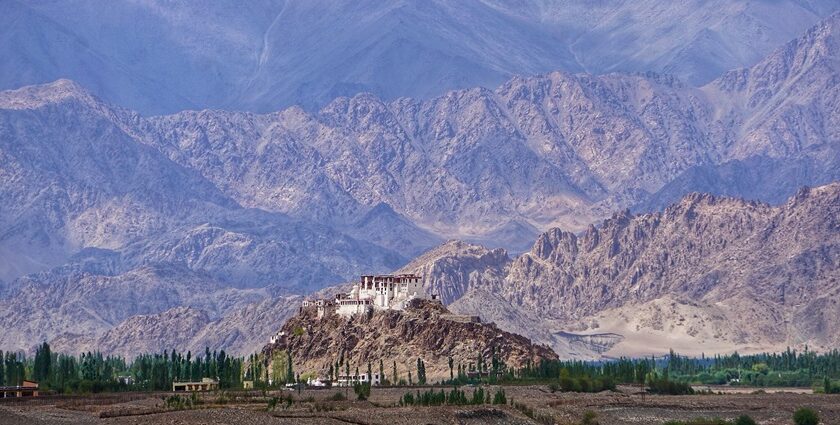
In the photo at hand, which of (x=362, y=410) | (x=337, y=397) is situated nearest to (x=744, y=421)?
(x=362, y=410)

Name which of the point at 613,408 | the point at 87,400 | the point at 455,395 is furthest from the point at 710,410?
the point at 87,400

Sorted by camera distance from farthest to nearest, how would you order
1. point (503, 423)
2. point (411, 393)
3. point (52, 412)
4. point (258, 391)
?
1. point (258, 391)
2. point (411, 393)
3. point (503, 423)
4. point (52, 412)

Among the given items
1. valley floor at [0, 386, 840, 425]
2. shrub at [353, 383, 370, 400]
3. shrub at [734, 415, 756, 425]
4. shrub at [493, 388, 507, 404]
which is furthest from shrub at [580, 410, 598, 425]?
shrub at [353, 383, 370, 400]

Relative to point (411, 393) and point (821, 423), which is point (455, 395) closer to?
point (411, 393)

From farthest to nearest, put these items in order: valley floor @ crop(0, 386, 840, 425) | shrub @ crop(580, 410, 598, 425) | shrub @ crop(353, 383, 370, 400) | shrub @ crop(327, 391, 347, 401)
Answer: shrub @ crop(353, 383, 370, 400)
shrub @ crop(327, 391, 347, 401)
shrub @ crop(580, 410, 598, 425)
valley floor @ crop(0, 386, 840, 425)

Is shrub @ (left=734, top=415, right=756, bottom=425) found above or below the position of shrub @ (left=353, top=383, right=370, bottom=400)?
below

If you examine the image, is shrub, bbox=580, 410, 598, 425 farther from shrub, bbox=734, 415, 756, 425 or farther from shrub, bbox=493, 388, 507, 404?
shrub, bbox=734, 415, 756, 425
